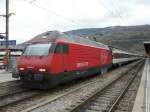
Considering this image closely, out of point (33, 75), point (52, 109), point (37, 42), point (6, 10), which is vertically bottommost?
point (52, 109)

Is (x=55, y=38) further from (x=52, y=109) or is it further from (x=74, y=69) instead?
(x=52, y=109)

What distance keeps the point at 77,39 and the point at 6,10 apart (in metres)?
8.51

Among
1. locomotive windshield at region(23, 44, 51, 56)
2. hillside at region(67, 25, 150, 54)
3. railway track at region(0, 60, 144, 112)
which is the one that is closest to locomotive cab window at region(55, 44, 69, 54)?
locomotive windshield at region(23, 44, 51, 56)

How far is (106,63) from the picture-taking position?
30.4m

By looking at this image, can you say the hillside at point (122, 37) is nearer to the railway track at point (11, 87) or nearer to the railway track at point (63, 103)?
the railway track at point (11, 87)

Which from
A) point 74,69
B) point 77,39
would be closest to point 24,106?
point 74,69

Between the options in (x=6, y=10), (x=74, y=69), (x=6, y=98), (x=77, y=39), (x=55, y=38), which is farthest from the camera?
(x=6, y=10)

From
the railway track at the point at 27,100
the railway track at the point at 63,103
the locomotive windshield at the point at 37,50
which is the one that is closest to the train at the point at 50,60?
the locomotive windshield at the point at 37,50

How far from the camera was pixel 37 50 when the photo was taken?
15.6 m

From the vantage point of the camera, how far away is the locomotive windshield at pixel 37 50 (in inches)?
597

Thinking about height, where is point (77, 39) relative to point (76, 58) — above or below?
above

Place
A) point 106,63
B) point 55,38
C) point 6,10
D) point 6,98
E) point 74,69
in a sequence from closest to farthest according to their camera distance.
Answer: point 6,98, point 55,38, point 74,69, point 6,10, point 106,63

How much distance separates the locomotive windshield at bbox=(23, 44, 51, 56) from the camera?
1516 cm

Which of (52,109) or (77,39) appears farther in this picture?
(77,39)
